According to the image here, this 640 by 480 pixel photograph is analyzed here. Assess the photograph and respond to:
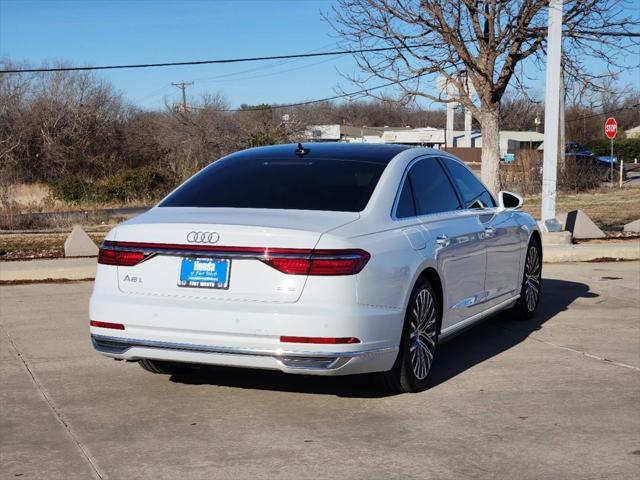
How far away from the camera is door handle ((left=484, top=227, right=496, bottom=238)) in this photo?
7.13 meters

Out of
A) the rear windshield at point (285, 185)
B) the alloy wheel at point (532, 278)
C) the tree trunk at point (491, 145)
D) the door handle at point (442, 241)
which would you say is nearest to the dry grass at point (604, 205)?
the tree trunk at point (491, 145)

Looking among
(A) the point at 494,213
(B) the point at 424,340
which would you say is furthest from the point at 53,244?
(B) the point at 424,340

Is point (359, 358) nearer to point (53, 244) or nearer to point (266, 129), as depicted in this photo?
point (53, 244)

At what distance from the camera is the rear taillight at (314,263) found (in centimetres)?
504

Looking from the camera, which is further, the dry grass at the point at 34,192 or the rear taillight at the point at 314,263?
the dry grass at the point at 34,192

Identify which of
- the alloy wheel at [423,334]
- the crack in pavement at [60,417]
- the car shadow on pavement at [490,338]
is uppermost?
the alloy wheel at [423,334]

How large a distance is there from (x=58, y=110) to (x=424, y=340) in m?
48.5

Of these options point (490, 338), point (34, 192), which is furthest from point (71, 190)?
point (490, 338)

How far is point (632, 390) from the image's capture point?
6.00 meters

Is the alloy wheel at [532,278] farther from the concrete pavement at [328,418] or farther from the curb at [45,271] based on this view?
the curb at [45,271]

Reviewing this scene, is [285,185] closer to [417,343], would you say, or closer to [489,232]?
[417,343]

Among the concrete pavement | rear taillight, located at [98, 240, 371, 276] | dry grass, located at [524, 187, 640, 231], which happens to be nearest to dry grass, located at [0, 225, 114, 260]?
the concrete pavement

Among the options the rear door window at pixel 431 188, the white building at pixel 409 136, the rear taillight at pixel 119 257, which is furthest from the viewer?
the white building at pixel 409 136

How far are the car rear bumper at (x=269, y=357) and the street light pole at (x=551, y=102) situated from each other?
30.4 feet
